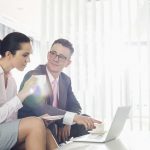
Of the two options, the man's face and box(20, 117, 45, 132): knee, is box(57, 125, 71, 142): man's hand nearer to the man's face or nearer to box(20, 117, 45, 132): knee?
the man's face

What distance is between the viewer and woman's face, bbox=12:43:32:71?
6.58 feet

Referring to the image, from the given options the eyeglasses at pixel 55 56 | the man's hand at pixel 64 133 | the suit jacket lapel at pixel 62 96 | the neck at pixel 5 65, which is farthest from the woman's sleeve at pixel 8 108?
the eyeglasses at pixel 55 56

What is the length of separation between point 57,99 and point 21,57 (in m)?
0.88

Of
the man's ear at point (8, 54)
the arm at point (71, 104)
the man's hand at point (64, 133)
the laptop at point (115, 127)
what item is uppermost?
the man's ear at point (8, 54)

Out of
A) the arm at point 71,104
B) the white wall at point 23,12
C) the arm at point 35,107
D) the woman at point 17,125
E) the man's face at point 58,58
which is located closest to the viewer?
the woman at point 17,125

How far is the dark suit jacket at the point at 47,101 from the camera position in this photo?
7.98ft

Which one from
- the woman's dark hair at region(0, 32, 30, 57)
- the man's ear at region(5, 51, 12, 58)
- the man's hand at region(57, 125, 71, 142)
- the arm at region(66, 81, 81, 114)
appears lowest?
the man's hand at region(57, 125, 71, 142)

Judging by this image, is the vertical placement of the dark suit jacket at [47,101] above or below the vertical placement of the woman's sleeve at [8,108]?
below

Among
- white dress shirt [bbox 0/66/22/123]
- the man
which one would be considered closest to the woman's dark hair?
white dress shirt [bbox 0/66/22/123]

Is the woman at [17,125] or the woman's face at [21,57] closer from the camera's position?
the woman at [17,125]

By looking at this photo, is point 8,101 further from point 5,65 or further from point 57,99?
point 57,99

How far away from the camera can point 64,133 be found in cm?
255

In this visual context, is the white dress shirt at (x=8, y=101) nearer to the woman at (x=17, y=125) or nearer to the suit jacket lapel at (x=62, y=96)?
the woman at (x=17, y=125)

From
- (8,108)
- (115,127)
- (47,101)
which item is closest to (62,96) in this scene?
(47,101)
